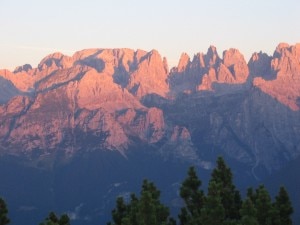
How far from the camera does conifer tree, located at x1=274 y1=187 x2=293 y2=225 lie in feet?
271

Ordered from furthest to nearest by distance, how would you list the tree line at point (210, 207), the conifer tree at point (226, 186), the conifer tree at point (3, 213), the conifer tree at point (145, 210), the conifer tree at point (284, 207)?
the conifer tree at point (226, 186), the conifer tree at point (284, 207), the conifer tree at point (145, 210), the conifer tree at point (3, 213), the tree line at point (210, 207)

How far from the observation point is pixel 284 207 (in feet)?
275

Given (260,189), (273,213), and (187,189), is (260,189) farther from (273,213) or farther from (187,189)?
(187,189)

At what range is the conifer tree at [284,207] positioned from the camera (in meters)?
82.8

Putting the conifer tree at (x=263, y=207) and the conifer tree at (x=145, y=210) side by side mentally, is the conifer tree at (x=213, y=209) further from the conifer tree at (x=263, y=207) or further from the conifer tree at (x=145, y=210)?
the conifer tree at (x=145, y=210)

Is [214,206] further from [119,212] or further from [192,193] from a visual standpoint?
[119,212]

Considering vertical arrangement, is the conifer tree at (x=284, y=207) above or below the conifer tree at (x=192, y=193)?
below

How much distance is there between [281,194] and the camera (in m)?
85.9

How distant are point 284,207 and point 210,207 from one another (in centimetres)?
1278

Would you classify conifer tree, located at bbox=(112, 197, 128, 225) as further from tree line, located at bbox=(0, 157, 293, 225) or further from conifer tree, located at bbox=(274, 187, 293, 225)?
conifer tree, located at bbox=(274, 187, 293, 225)

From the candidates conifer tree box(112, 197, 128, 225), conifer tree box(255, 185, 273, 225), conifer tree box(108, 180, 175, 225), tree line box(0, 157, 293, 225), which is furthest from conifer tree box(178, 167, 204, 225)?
conifer tree box(255, 185, 273, 225)

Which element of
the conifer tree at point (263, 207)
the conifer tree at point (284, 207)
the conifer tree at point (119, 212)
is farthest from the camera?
the conifer tree at point (119, 212)

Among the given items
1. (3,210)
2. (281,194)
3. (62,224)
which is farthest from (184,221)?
(3,210)

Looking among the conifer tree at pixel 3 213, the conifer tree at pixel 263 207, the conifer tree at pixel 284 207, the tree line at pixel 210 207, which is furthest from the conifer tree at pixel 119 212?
the conifer tree at pixel 284 207
